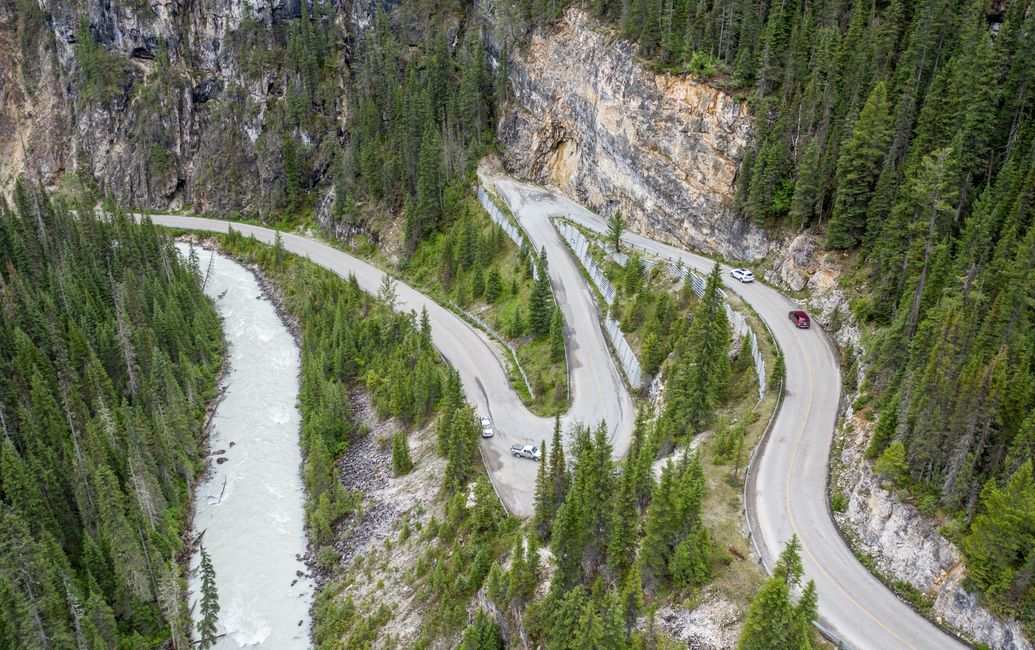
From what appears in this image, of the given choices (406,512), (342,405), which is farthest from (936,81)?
(342,405)

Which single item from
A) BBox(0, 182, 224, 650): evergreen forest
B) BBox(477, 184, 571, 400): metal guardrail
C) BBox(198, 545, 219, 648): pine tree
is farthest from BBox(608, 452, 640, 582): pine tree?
BBox(0, 182, 224, 650): evergreen forest

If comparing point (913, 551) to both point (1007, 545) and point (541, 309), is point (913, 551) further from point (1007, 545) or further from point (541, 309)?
point (541, 309)

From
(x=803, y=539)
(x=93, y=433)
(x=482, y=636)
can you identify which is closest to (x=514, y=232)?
(x=93, y=433)

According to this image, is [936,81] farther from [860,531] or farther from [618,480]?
[618,480]

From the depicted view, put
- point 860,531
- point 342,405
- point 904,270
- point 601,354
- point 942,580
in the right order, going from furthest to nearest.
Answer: point 342,405
point 601,354
point 904,270
point 860,531
point 942,580

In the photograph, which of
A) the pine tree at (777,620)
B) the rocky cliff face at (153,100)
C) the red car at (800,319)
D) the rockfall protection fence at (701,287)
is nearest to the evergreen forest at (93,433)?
the pine tree at (777,620)

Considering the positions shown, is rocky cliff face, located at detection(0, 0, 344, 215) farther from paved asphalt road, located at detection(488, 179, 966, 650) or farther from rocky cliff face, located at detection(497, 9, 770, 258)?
paved asphalt road, located at detection(488, 179, 966, 650)
